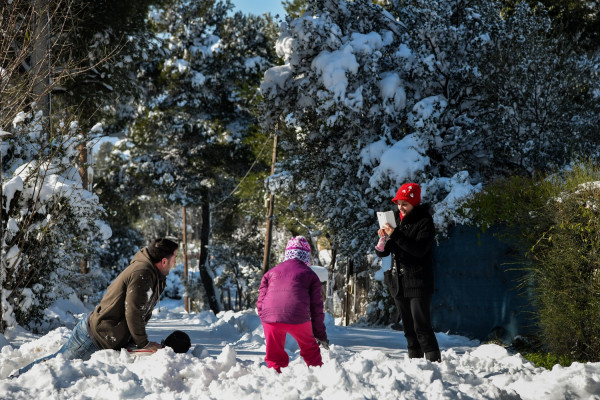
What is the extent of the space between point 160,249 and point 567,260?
3.88 metres

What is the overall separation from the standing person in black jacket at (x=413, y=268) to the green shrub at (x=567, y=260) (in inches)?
A: 58.4

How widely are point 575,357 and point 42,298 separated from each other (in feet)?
24.6

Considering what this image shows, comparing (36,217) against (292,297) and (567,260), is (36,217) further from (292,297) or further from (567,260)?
(567,260)

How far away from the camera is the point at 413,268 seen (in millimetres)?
5543

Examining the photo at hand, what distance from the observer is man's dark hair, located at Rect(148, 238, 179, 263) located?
5078 mm

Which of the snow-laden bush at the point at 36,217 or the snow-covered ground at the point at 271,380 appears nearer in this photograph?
the snow-covered ground at the point at 271,380

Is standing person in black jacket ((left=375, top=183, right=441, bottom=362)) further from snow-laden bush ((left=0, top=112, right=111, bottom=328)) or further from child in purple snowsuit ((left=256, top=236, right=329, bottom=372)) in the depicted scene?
snow-laden bush ((left=0, top=112, right=111, bottom=328))

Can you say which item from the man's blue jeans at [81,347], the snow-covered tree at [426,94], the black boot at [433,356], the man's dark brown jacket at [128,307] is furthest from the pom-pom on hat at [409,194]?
the snow-covered tree at [426,94]

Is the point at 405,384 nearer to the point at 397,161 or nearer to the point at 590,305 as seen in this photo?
the point at 590,305

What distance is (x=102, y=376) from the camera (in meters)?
4.52

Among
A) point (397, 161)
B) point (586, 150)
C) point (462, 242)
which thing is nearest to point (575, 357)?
point (462, 242)

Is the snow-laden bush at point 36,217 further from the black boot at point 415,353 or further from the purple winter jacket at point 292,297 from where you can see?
the black boot at point 415,353

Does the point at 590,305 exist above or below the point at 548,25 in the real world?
below

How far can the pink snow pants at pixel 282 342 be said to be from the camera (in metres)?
5.18
